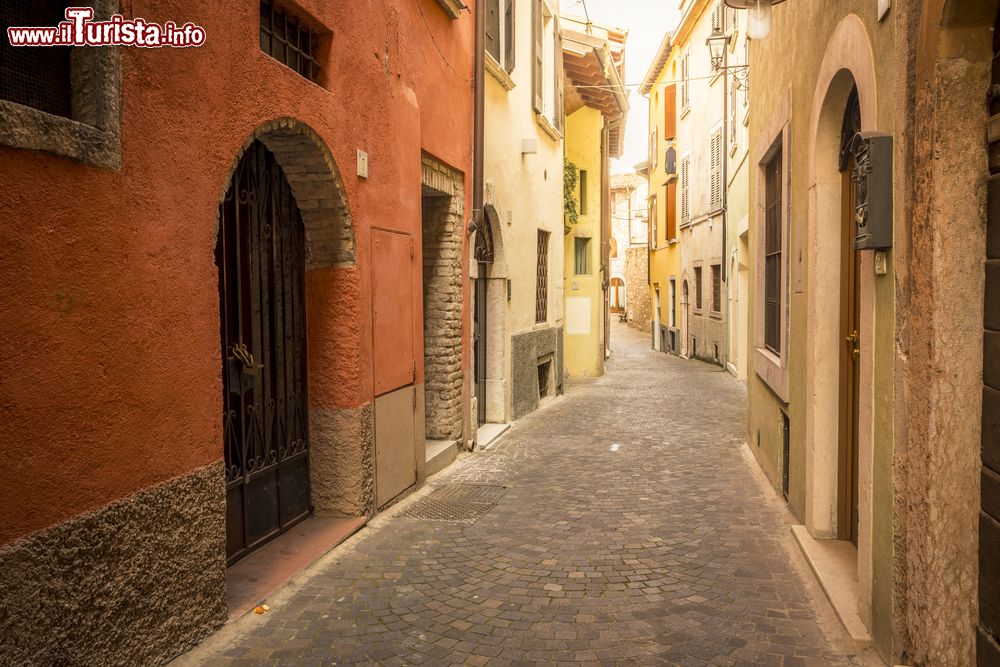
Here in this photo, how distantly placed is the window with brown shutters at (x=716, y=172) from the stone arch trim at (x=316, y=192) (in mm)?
14978

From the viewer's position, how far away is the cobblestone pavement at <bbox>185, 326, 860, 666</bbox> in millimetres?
3641

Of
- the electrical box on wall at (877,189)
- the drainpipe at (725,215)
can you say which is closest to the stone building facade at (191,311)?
the electrical box on wall at (877,189)

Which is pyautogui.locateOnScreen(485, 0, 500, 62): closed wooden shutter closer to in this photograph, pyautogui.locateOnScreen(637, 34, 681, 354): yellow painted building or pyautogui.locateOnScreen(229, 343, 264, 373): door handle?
pyautogui.locateOnScreen(229, 343, 264, 373): door handle

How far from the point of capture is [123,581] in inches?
123

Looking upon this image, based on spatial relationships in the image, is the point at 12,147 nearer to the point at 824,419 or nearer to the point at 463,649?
the point at 463,649

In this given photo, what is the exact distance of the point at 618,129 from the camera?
22.8 meters

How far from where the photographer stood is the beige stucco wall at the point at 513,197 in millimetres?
9883

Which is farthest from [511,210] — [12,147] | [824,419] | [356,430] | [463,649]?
[12,147]

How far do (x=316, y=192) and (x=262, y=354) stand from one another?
1192 mm

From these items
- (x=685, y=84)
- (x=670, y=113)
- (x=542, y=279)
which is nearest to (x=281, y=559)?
(x=542, y=279)

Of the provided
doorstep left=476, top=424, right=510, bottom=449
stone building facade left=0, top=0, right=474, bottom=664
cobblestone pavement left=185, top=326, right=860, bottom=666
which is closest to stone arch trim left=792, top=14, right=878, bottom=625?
cobblestone pavement left=185, top=326, right=860, bottom=666

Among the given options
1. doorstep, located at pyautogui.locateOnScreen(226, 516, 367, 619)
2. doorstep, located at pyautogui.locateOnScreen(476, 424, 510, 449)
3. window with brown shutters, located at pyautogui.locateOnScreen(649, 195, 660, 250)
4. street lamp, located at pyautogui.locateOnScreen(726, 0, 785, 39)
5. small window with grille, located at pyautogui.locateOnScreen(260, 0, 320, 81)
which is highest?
window with brown shutters, located at pyautogui.locateOnScreen(649, 195, 660, 250)

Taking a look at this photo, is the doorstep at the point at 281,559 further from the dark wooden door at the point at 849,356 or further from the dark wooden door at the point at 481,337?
the dark wooden door at the point at 481,337

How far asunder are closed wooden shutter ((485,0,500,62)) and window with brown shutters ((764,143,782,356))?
4.03m
